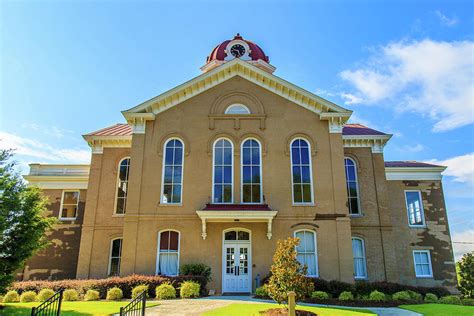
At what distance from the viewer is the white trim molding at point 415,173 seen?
24.8 metres

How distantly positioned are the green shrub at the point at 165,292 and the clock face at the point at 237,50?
2154 cm

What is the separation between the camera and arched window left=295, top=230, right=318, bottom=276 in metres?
19.5

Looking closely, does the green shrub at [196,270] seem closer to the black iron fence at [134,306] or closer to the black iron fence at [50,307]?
the black iron fence at [134,306]

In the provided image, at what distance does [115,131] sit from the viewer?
82.4ft

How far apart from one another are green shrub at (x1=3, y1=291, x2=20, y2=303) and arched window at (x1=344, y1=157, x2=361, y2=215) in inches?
718

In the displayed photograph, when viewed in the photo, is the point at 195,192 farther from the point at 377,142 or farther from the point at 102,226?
the point at 377,142

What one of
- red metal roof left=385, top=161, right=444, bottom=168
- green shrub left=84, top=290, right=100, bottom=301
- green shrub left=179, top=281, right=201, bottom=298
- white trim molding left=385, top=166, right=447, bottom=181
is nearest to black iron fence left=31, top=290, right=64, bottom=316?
green shrub left=84, top=290, right=100, bottom=301

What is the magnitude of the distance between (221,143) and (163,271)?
757cm

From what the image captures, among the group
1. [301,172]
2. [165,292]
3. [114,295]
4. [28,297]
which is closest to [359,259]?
[301,172]

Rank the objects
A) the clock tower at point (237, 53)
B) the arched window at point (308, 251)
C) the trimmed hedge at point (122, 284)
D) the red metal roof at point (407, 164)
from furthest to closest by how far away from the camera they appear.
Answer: the clock tower at point (237, 53), the red metal roof at point (407, 164), the arched window at point (308, 251), the trimmed hedge at point (122, 284)

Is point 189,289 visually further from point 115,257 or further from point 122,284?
point 115,257

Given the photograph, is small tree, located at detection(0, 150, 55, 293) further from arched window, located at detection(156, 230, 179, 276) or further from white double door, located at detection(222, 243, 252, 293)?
white double door, located at detection(222, 243, 252, 293)

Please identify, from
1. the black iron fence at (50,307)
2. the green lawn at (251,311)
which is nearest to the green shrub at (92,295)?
the black iron fence at (50,307)

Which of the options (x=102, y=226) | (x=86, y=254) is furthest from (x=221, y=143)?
(x=86, y=254)
